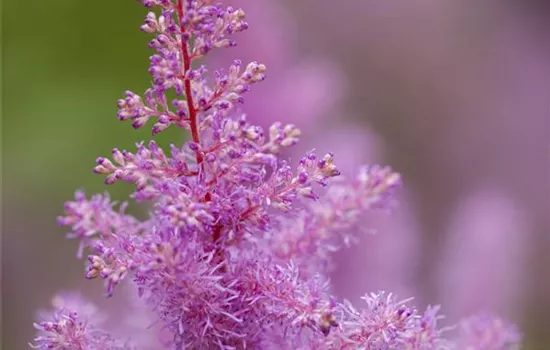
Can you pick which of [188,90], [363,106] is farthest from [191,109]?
[363,106]

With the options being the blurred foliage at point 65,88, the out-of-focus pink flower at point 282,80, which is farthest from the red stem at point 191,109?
the blurred foliage at point 65,88

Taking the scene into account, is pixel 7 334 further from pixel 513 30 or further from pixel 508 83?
pixel 513 30

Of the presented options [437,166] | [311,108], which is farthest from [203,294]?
[437,166]

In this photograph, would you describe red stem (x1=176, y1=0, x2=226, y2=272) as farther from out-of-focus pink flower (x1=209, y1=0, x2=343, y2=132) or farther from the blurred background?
the blurred background

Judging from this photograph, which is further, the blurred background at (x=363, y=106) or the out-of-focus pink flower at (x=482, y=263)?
the blurred background at (x=363, y=106)

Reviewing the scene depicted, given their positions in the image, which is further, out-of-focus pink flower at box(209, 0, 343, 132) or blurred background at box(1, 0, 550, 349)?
blurred background at box(1, 0, 550, 349)

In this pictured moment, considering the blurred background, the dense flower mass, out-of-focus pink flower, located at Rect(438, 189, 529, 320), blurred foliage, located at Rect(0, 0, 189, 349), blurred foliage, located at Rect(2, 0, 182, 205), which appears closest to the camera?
the dense flower mass

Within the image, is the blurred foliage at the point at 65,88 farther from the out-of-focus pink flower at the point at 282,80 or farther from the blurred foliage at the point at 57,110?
the out-of-focus pink flower at the point at 282,80

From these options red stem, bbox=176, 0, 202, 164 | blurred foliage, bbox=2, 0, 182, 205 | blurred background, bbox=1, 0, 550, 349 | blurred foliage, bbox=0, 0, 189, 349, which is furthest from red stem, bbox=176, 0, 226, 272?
blurred foliage, bbox=2, 0, 182, 205

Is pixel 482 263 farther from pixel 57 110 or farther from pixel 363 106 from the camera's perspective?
pixel 57 110
